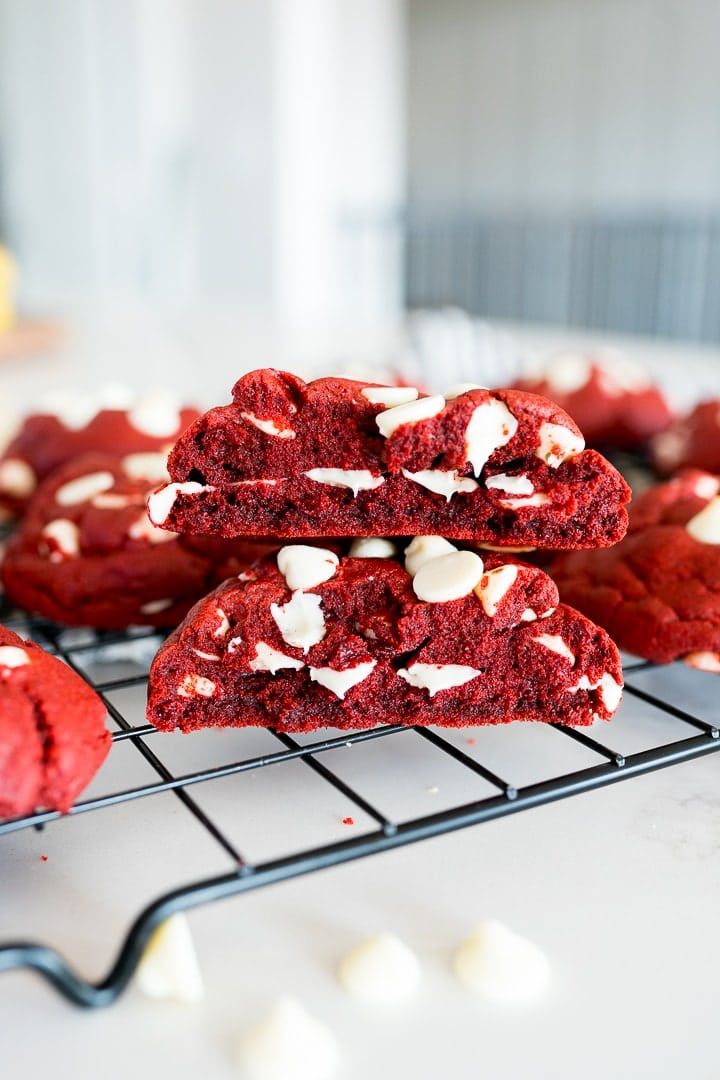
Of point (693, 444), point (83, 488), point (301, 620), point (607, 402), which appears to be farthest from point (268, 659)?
point (607, 402)

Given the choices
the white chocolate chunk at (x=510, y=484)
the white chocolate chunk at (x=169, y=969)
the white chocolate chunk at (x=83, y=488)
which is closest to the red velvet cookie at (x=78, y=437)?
the white chocolate chunk at (x=83, y=488)

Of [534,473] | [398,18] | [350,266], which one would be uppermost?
[398,18]

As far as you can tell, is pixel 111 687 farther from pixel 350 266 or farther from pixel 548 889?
pixel 350 266

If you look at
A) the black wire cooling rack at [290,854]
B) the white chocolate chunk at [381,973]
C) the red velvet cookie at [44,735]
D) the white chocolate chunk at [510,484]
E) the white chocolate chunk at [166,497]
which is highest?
the white chocolate chunk at [510,484]

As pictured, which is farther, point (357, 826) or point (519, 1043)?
point (357, 826)

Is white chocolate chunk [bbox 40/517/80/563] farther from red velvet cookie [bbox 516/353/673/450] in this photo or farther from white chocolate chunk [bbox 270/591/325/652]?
red velvet cookie [bbox 516/353/673/450]

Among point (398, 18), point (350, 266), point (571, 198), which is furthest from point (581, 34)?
point (350, 266)

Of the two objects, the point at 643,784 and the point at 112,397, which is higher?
the point at 112,397

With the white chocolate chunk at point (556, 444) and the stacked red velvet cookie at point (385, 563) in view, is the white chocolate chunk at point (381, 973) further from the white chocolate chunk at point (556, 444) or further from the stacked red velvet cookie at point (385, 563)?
the white chocolate chunk at point (556, 444)
